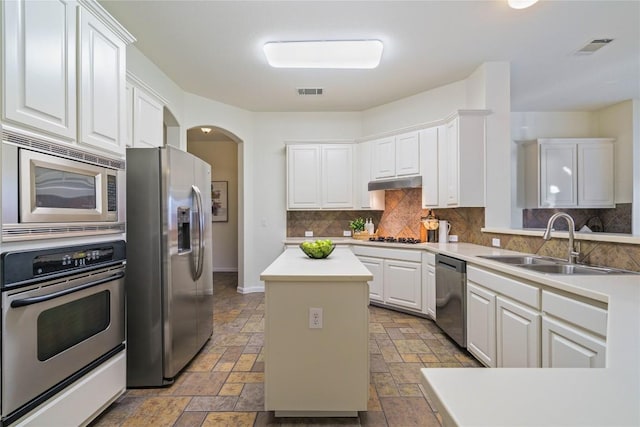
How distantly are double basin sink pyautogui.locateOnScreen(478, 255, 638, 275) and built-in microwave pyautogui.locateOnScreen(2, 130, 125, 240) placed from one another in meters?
2.75

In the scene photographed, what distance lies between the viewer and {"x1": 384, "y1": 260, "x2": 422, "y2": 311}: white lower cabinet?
3.64 m

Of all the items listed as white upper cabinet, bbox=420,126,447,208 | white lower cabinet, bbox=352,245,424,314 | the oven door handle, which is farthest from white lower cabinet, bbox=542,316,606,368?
the oven door handle

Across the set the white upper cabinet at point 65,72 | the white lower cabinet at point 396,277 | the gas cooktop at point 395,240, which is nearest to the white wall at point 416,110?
the gas cooktop at point 395,240

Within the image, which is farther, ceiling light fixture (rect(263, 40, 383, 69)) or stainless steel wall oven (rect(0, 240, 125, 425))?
ceiling light fixture (rect(263, 40, 383, 69))

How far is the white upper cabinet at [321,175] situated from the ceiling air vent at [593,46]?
9.24 feet

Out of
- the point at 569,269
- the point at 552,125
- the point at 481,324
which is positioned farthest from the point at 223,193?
the point at 552,125

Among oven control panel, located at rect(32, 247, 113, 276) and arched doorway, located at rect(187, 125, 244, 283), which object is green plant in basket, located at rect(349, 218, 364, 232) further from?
oven control panel, located at rect(32, 247, 113, 276)

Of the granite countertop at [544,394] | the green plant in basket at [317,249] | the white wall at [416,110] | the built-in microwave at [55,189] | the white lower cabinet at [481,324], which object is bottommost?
the white lower cabinet at [481,324]

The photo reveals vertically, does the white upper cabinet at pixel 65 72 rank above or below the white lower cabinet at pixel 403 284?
above

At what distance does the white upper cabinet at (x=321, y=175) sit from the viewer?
4.66 metres

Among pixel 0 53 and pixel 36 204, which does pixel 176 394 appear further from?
pixel 0 53

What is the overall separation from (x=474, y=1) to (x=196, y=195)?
277 cm

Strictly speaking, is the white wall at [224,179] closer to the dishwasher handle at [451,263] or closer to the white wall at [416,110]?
the white wall at [416,110]

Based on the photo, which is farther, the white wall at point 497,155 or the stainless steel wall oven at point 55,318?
the white wall at point 497,155
